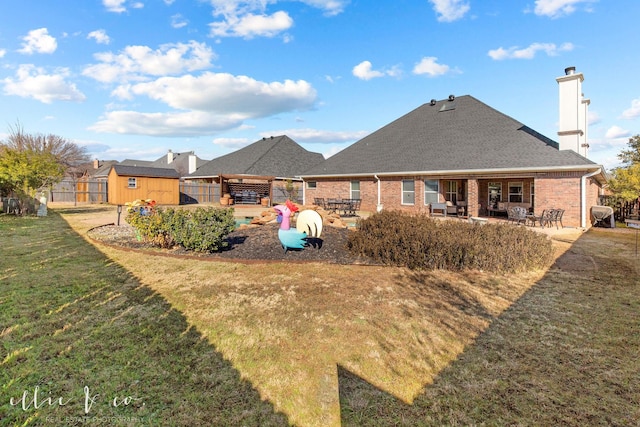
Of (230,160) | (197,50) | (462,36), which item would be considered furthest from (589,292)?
(230,160)

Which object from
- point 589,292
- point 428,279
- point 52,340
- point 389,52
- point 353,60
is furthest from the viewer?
point 353,60

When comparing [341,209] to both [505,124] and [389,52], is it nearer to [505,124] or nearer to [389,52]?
[389,52]

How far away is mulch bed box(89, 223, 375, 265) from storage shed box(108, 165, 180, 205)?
55.7 feet

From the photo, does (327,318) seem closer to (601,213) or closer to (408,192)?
(601,213)

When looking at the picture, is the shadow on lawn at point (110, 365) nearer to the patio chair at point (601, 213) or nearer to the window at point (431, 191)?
the window at point (431, 191)

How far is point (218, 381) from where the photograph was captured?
2.76 m

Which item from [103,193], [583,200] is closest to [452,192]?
[583,200]

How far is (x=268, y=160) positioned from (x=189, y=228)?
24.3 meters

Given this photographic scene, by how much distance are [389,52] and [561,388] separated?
17.8m

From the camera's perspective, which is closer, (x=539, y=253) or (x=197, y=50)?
(x=539, y=253)

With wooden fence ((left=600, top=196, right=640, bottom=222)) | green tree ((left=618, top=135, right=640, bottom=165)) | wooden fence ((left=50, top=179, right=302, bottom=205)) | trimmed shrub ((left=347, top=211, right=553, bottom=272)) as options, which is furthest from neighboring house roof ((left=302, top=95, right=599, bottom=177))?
green tree ((left=618, top=135, right=640, bottom=165))

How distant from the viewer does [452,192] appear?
1902 centimetres

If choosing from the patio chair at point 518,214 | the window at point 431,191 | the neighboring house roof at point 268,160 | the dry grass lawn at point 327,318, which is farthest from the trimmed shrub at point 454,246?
the neighboring house roof at point 268,160

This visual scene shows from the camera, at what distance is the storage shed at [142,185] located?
2503cm
